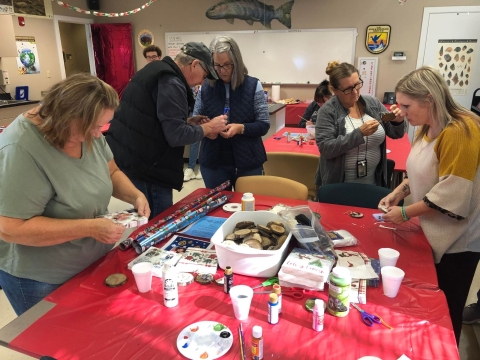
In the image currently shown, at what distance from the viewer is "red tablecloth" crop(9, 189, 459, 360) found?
1016 millimetres

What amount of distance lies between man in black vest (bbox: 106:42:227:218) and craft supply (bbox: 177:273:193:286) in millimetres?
Result: 771

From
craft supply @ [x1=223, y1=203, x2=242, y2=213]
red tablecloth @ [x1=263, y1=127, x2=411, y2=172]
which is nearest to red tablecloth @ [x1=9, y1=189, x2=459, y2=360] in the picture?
craft supply @ [x1=223, y1=203, x2=242, y2=213]

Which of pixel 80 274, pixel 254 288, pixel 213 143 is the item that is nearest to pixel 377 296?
pixel 254 288

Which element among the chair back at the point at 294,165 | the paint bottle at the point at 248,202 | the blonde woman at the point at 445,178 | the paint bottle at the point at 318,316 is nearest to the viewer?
the paint bottle at the point at 318,316

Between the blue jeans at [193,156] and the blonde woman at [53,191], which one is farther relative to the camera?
the blue jeans at [193,156]

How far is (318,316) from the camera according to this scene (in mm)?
1068

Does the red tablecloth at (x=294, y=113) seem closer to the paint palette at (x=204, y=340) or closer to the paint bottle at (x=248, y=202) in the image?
the paint bottle at (x=248, y=202)

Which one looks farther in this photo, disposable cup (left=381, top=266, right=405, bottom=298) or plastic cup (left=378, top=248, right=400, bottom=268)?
plastic cup (left=378, top=248, right=400, bottom=268)

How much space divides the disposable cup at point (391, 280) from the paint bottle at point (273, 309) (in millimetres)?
395

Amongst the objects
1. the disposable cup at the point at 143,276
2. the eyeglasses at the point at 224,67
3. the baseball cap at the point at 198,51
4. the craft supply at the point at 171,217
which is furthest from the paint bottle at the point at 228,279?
the eyeglasses at the point at 224,67

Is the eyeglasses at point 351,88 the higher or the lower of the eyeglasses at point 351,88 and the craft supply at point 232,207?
the higher

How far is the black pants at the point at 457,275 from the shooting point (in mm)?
1562

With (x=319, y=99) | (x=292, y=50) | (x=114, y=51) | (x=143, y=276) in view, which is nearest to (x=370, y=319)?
(x=143, y=276)

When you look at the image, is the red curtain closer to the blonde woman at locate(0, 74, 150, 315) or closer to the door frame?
the door frame
